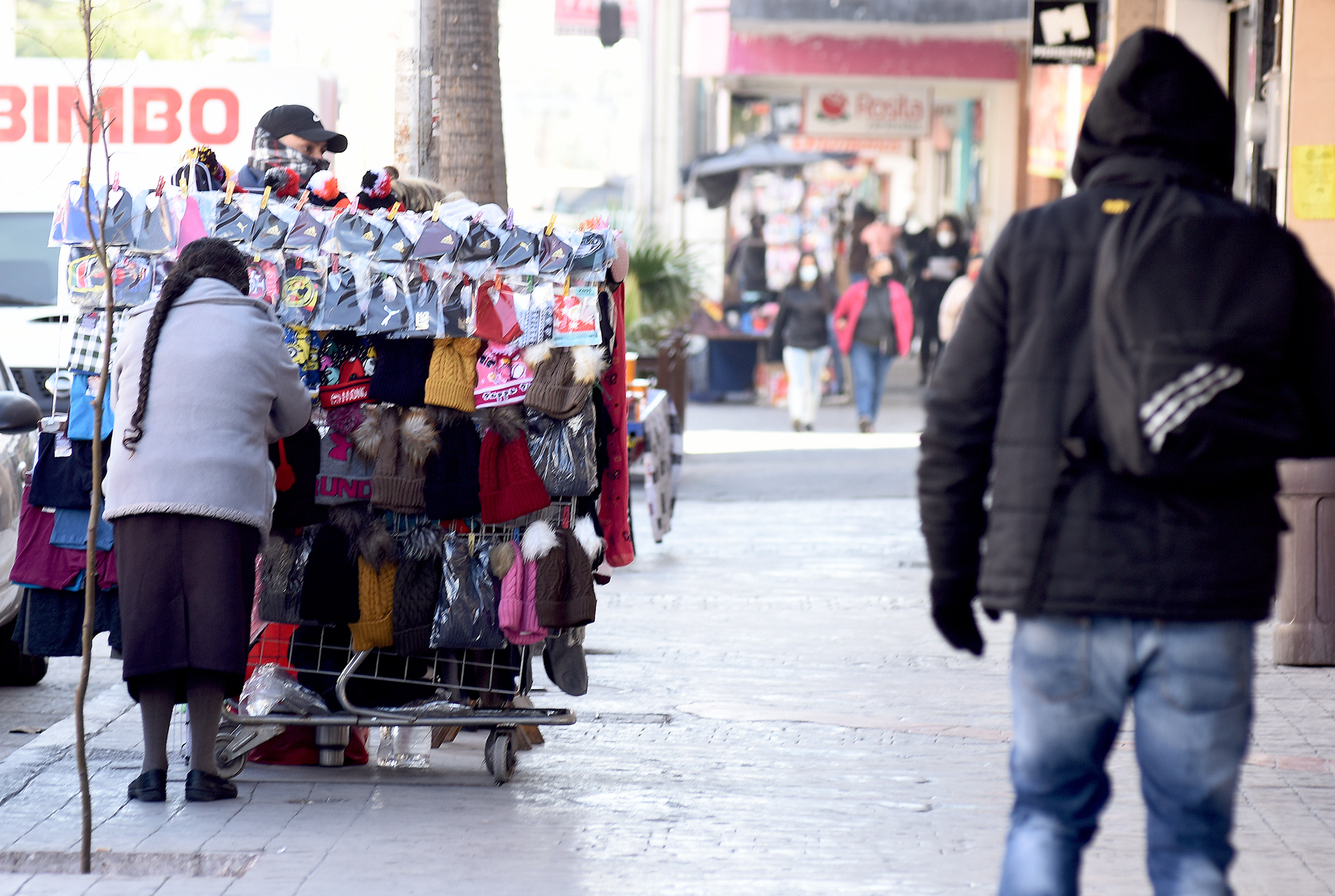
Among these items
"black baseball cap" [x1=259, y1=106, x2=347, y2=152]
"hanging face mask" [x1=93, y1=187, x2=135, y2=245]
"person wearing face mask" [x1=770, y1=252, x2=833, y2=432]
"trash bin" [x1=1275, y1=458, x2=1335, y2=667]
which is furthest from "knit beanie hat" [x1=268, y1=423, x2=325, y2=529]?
"person wearing face mask" [x1=770, y1=252, x2=833, y2=432]

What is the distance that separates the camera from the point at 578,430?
232 inches

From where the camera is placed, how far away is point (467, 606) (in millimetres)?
5898

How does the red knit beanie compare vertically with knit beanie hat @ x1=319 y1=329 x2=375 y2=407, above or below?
below

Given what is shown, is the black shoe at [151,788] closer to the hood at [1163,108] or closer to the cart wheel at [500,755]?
the cart wheel at [500,755]

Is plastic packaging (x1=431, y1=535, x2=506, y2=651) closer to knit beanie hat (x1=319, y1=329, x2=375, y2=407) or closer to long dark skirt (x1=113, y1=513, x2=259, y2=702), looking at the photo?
knit beanie hat (x1=319, y1=329, x2=375, y2=407)

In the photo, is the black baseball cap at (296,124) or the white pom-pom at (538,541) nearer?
the white pom-pom at (538,541)

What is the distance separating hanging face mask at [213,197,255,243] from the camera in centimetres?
585

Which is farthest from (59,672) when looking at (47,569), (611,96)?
(611,96)

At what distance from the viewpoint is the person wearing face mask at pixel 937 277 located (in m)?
23.6

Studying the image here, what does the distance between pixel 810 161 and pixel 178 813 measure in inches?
734

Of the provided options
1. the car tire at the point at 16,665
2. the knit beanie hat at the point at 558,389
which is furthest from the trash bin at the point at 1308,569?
the car tire at the point at 16,665

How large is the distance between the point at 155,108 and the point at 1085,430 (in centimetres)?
1132

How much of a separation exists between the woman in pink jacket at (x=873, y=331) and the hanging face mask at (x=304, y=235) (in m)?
13.2

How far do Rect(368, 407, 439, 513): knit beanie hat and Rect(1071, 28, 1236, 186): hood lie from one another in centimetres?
293
